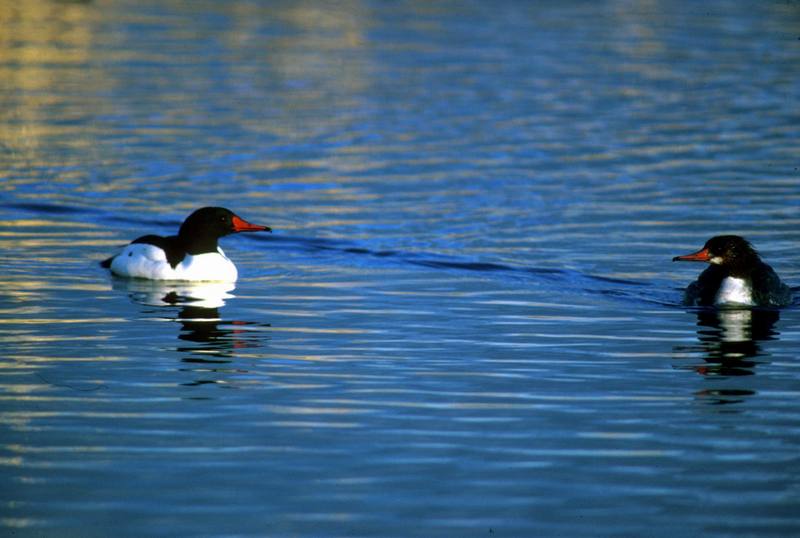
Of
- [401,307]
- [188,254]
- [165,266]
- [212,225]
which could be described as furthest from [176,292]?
[401,307]

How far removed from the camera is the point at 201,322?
13.6m

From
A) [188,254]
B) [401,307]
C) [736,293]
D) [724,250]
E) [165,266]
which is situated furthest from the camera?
[188,254]

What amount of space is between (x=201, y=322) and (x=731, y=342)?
4.83 meters

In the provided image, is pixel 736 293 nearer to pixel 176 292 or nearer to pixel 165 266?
pixel 176 292

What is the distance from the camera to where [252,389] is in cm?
1084

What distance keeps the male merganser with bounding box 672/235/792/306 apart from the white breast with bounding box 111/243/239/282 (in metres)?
4.83

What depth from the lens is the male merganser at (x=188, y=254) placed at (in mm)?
15758

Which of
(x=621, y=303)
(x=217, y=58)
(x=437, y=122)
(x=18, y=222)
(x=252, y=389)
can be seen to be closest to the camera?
(x=252, y=389)

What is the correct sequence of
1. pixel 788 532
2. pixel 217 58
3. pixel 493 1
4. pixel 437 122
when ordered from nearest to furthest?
pixel 788 532 < pixel 437 122 < pixel 217 58 < pixel 493 1

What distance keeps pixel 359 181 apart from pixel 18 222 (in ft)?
17.1

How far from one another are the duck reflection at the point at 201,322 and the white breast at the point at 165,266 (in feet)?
0.29

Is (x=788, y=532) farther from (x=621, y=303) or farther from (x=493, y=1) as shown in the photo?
(x=493, y=1)

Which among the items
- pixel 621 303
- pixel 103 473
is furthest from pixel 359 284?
pixel 103 473

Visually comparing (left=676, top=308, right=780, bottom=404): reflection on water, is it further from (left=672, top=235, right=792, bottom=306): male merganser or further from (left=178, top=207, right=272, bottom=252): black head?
(left=178, top=207, right=272, bottom=252): black head
